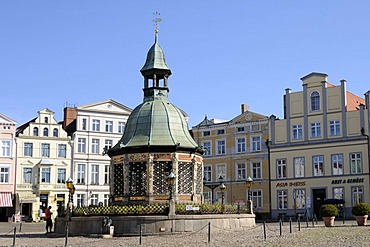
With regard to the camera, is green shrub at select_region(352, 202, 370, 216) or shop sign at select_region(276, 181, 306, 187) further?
shop sign at select_region(276, 181, 306, 187)

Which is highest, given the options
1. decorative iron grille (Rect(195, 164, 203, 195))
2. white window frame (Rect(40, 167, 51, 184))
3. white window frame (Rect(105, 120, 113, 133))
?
white window frame (Rect(105, 120, 113, 133))

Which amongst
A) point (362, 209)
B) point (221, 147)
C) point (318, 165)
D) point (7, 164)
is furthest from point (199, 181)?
point (7, 164)

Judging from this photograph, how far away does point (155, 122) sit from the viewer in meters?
33.7

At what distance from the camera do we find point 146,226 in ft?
91.5

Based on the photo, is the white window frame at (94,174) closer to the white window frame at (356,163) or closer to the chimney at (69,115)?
the chimney at (69,115)

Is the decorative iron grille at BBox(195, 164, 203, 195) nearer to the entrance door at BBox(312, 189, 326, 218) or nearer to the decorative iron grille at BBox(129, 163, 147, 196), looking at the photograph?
the decorative iron grille at BBox(129, 163, 147, 196)

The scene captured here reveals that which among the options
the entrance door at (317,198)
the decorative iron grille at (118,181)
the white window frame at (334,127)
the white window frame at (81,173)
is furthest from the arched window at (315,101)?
the decorative iron grille at (118,181)

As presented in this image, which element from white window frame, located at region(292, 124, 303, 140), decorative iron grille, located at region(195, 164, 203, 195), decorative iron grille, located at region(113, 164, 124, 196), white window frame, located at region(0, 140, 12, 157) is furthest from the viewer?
white window frame, located at region(0, 140, 12, 157)

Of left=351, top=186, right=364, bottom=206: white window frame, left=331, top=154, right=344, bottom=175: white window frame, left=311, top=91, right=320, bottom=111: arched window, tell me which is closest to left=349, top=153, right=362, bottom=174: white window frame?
left=331, top=154, right=344, bottom=175: white window frame

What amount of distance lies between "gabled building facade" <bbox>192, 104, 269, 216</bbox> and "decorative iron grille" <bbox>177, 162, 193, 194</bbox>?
28.0 metres

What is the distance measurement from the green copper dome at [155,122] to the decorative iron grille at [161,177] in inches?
34.3

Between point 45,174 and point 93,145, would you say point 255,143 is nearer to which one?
point 93,145

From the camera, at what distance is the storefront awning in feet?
195

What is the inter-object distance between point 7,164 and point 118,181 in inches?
1250
